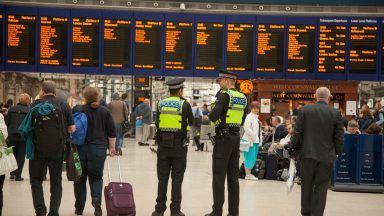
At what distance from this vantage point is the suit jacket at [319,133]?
764 cm

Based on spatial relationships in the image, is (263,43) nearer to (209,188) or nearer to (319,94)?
(209,188)

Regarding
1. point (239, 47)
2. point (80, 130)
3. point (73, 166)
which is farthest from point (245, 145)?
point (239, 47)

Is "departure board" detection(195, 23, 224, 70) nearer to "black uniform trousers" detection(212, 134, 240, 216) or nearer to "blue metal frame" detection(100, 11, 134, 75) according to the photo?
"blue metal frame" detection(100, 11, 134, 75)

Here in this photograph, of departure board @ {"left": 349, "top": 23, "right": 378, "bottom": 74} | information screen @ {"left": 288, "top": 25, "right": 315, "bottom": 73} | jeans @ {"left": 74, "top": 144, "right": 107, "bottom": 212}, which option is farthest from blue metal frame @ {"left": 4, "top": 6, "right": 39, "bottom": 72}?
jeans @ {"left": 74, "top": 144, "right": 107, "bottom": 212}

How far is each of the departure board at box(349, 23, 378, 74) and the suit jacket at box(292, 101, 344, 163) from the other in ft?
38.8

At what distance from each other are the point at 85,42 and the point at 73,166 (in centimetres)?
1160

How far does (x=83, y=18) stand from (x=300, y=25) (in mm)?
6609

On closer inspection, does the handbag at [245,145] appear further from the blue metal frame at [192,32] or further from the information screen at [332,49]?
the information screen at [332,49]

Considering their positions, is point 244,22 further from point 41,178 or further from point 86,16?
point 41,178

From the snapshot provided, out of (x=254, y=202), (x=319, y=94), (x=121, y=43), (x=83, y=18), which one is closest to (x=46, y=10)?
(x=83, y=18)

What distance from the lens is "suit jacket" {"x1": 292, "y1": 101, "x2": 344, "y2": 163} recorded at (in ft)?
25.1

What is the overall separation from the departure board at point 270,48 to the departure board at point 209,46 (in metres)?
1.19

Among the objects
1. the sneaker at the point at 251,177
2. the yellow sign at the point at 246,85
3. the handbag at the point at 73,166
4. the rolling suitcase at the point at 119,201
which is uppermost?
the yellow sign at the point at 246,85

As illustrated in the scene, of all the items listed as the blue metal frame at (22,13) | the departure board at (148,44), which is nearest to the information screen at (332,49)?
the departure board at (148,44)
